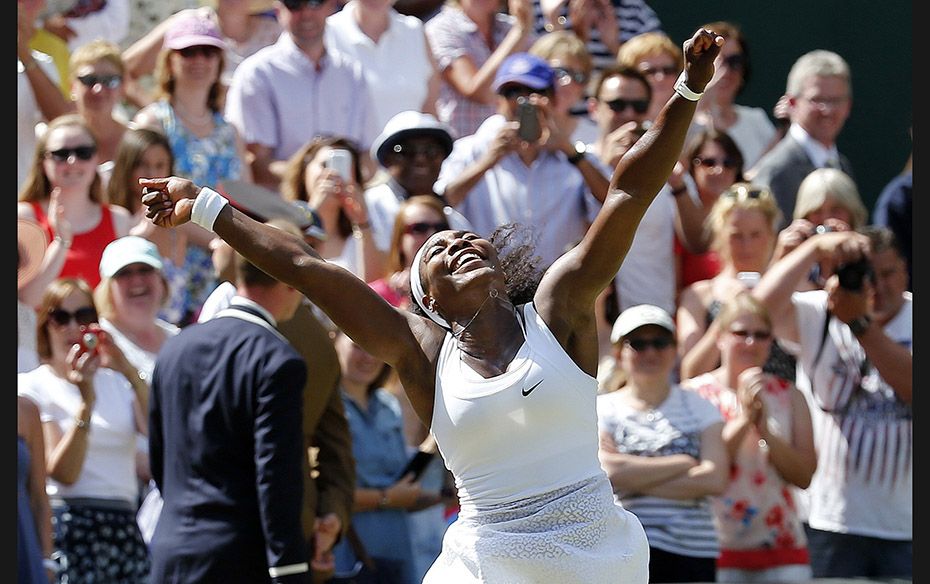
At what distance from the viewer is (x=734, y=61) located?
9.05 metres

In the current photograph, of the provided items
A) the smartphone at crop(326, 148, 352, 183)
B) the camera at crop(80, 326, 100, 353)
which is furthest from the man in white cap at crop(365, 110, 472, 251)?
the camera at crop(80, 326, 100, 353)

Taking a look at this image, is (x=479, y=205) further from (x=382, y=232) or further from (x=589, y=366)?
Result: (x=589, y=366)

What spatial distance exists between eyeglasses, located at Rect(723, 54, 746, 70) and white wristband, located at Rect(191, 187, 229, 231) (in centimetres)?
517

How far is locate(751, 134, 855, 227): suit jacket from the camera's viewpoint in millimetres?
8570

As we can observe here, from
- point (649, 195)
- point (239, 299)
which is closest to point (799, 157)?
point (239, 299)

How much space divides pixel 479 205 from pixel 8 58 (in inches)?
91.3

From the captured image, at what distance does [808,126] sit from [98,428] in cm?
420

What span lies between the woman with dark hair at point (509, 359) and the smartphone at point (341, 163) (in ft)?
9.34

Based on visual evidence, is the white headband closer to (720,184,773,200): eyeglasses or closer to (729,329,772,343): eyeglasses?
(729,329,772,343): eyeglasses

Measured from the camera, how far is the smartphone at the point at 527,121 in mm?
7746

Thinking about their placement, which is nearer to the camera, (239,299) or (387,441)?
(239,299)

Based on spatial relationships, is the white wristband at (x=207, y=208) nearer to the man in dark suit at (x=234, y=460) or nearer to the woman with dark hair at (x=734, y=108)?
the man in dark suit at (x=234, y=460)

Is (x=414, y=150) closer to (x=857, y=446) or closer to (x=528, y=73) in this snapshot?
(x=528, y=73)

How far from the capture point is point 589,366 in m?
4.27
